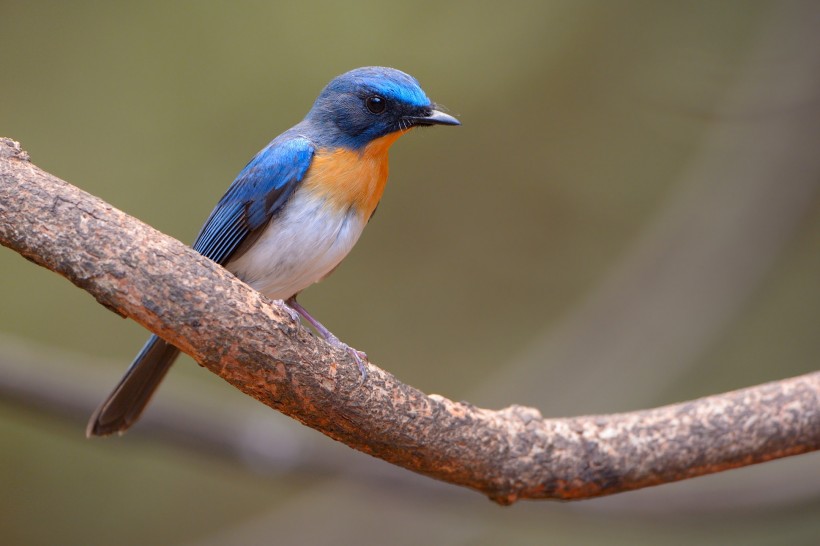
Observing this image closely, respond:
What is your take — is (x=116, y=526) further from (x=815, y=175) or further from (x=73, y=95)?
(x=815, y=175)

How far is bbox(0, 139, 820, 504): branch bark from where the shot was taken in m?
2.43

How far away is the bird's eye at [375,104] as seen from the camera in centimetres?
359

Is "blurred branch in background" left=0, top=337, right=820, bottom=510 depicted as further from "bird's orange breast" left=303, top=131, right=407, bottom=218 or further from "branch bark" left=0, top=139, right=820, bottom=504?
"bird's orange breast" left=303, top=131, right=407, bottom=218

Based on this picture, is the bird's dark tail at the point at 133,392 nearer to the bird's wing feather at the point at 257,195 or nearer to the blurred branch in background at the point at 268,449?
the bird's wing feather at the point at 257,195

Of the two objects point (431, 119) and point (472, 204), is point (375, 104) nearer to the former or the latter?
point (431, 119)

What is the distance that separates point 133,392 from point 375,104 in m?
1.37

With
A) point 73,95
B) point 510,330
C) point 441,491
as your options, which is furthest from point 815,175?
point 73,95

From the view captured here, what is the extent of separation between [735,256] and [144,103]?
3.94 metres

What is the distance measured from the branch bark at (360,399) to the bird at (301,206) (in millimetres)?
541

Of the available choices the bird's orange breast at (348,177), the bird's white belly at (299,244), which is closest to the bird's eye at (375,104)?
the bird's orange breast at (348,177)

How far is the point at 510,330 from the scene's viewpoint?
278 inches

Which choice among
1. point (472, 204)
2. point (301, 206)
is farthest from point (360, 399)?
point (472, 204)

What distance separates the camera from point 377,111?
3.59 metres

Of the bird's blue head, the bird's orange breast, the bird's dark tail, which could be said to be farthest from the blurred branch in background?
the bird's blue head
